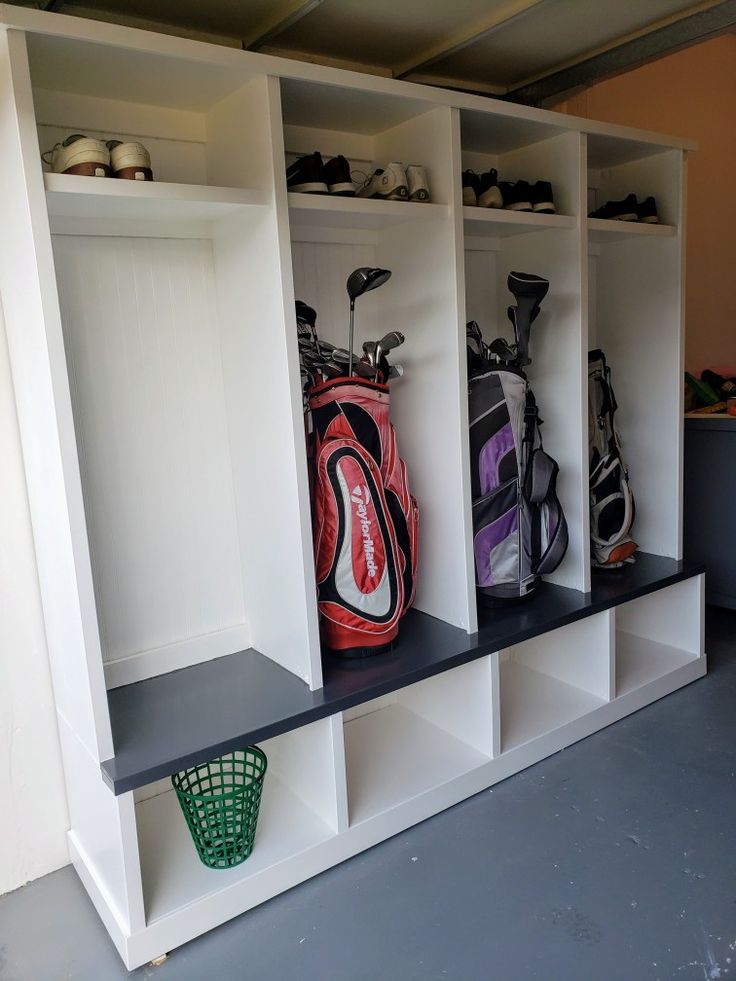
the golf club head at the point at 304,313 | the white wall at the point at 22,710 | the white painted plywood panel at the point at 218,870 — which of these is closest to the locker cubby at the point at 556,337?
the golf club head at the point at 304,313

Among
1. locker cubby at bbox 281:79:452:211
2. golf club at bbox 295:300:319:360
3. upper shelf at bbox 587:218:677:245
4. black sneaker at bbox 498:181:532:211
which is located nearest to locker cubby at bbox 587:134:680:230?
upper shelf at bbox 587:218:677:245

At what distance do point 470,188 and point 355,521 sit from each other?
1.02 m

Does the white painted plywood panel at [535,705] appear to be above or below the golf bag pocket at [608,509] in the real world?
below

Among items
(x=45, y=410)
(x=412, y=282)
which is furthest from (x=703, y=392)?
(x=45, y=410)

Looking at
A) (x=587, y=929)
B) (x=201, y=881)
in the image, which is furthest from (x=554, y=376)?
(x=201, y=881)

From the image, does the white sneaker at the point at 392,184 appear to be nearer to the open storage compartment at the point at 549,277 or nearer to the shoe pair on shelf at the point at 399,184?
the shoe pair on shelf at the point at 399,184

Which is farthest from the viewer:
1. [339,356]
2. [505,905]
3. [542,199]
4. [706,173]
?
[706,173]

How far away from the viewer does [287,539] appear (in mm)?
1843

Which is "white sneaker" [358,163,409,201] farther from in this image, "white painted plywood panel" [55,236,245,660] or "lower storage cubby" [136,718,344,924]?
"lower storage cubby" [136,718,344,924]

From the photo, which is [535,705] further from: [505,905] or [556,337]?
[556,337]

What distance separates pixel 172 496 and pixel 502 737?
44.8 inches

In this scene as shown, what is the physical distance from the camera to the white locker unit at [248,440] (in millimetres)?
1570

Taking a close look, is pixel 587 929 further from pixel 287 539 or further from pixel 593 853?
pixel 287 539

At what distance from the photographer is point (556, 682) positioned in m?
2.54
